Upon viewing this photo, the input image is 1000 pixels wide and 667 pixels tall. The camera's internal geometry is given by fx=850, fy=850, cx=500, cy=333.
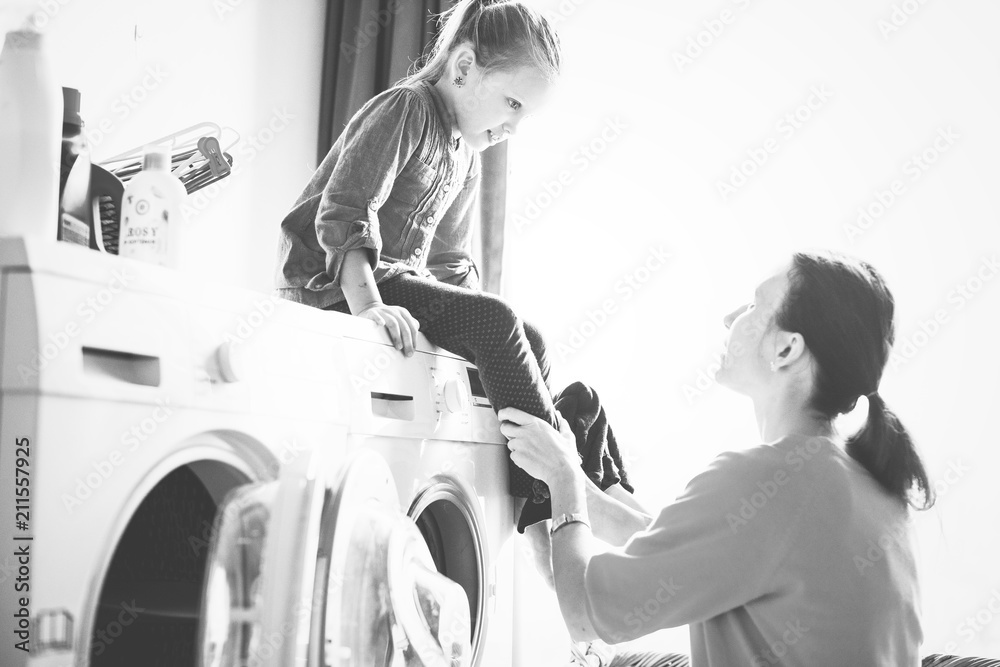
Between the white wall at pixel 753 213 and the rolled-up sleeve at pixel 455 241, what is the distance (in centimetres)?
50

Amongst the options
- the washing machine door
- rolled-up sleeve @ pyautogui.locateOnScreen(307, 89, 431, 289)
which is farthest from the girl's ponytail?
rolled-up sleeve @ pyautogui.locateOnScreen(307, 89, 431, 289)

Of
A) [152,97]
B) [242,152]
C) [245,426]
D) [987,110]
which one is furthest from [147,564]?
[987,110]

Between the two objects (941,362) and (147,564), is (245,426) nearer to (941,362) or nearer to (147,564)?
(147,564)

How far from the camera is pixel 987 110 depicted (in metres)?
2.03

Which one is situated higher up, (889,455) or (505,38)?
(505,38)

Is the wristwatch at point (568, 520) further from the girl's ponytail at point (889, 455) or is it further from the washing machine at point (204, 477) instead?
the girl's ponytail at point (889, 455)

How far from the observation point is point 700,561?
0.96 m

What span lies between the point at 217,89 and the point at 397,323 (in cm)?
128

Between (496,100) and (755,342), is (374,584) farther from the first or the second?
(496,100)

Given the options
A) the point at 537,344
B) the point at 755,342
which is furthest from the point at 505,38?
the point at 755,342

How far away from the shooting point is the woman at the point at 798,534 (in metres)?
0.97

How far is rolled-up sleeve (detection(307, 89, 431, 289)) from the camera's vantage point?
1291mm

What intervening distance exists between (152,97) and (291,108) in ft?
1.73

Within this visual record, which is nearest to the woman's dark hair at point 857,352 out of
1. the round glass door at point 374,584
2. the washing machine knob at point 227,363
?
the round glass door at point 374,584
